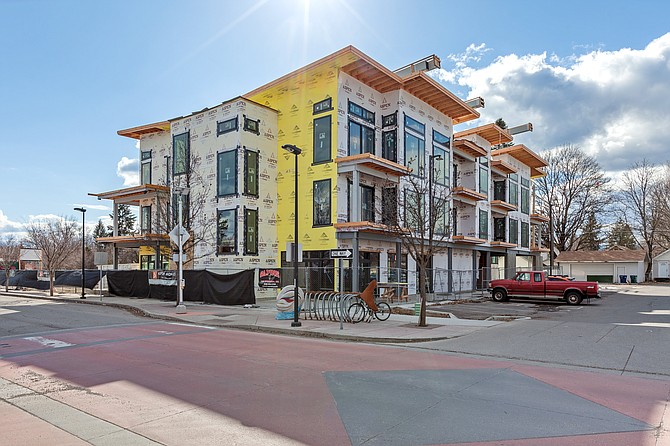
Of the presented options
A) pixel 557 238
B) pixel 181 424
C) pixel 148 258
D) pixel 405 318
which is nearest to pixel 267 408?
pixel 181 424

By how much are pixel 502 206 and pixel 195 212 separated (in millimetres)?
26118

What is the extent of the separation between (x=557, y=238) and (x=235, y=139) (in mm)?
52428

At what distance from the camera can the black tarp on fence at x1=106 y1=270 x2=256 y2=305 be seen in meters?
Result: 24.5

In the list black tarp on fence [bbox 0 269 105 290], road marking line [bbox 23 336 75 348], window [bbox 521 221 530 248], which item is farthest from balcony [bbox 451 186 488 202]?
road marking line [bbox 23 336 75 348]

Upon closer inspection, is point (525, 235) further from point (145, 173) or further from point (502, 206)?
point (145, 173)

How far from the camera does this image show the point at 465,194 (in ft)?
115

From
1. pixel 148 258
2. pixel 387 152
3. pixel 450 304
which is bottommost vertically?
pixel 450 304

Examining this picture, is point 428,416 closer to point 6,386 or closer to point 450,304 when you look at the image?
point 6,386

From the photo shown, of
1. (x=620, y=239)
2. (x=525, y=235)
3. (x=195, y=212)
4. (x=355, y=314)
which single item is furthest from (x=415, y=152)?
(x=620, y=239)

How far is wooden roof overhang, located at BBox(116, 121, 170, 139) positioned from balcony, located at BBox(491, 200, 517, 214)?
1063 inches

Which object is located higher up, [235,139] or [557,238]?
[235,139]

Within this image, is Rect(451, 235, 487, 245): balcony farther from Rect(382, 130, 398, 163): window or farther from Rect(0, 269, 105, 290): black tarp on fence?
Rect(0, 269, 105, 290): black tarp on fence

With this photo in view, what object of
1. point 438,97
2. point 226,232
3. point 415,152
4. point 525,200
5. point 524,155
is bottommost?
point 226,232

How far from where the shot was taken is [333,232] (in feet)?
89.5
